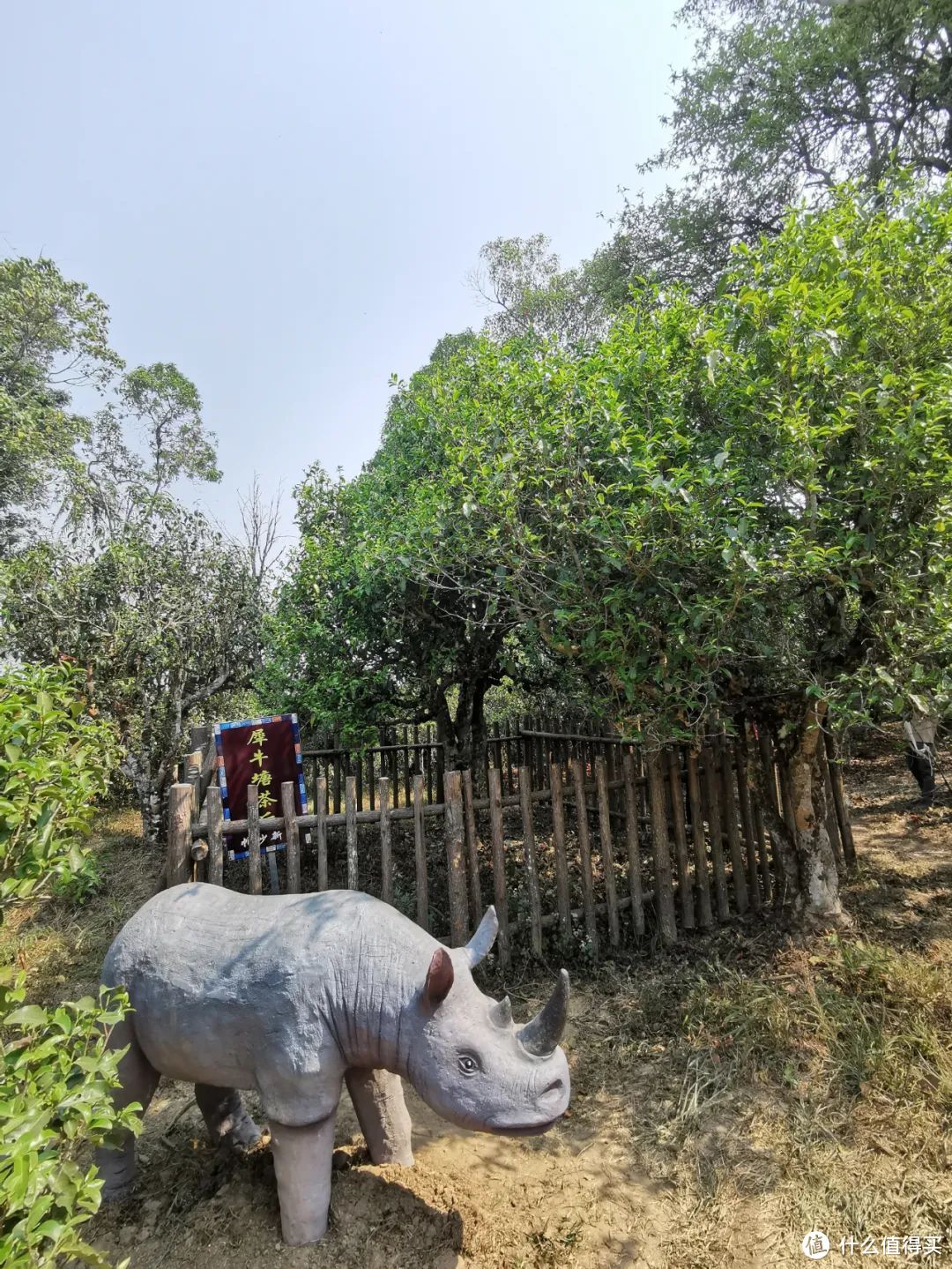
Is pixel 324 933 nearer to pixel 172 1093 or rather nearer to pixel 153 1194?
pixel 153 1194

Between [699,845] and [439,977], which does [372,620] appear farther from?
[439,977]

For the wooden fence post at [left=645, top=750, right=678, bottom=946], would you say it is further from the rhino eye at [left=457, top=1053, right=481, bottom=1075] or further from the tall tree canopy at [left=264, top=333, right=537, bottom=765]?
the rhino eye at [left=457, top=1053, right=481, bottom=1075]

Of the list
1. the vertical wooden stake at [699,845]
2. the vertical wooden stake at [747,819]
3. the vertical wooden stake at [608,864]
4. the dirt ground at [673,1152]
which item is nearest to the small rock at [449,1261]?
the dirt ground at [673,1152]

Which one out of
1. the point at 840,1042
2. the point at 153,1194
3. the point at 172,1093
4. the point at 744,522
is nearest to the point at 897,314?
the point at 744,522

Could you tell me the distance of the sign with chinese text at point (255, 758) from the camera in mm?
5340

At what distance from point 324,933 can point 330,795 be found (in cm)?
629

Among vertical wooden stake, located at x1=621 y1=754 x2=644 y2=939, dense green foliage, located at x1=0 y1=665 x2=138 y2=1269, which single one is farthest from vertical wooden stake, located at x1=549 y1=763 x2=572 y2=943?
dense green foliage, located at x1=0 y1=665 x2=138 y2=1269

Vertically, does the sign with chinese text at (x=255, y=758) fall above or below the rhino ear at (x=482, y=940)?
above

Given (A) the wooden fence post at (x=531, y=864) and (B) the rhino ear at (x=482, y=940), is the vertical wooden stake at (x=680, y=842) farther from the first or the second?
(B) the rhino ear at (x=482, y=940)

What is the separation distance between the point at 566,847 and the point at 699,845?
1106mm

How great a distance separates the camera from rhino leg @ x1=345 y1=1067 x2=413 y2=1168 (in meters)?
3.07

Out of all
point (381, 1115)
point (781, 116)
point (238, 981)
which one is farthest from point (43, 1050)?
point (781, 116)

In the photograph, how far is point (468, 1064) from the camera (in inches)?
100

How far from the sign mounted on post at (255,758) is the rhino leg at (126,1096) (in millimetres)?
2331
